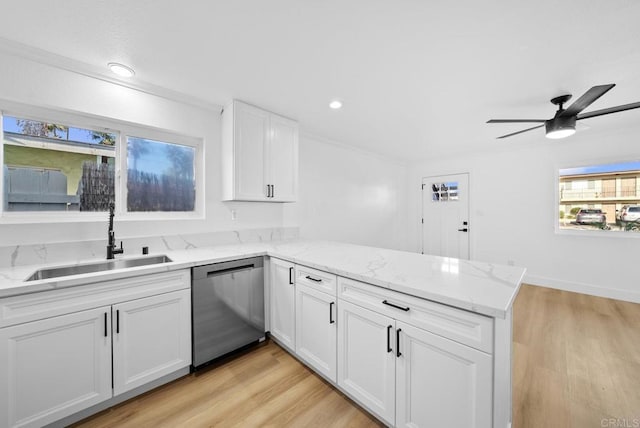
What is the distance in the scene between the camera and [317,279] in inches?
68.4

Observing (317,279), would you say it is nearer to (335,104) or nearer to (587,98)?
(335,104)

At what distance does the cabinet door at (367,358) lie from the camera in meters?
1.31

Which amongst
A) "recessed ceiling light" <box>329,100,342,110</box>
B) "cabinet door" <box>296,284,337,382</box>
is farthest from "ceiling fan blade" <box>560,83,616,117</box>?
"cabinet door" <box>296,284,337,382</box>

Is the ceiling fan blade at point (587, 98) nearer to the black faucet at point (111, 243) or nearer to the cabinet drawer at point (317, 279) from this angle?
the cabinet drawer at point (317, 279)

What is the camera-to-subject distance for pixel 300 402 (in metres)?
1.60

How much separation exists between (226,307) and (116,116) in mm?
1828

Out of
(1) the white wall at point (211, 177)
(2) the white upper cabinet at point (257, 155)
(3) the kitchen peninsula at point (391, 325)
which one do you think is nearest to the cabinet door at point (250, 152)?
(2) the white upper cabinet at point (257, 155)

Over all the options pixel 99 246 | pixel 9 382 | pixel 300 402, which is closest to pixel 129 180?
pixel 99 246

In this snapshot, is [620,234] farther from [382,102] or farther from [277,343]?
[277,343]

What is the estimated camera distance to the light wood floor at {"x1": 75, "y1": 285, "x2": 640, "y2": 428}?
147cm

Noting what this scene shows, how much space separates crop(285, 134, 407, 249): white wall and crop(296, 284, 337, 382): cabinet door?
1514 mm

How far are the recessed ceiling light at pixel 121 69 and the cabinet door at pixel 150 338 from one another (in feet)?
5.63

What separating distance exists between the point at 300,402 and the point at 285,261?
0.96m

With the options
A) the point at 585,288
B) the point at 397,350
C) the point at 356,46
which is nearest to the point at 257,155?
the point at 356,46
